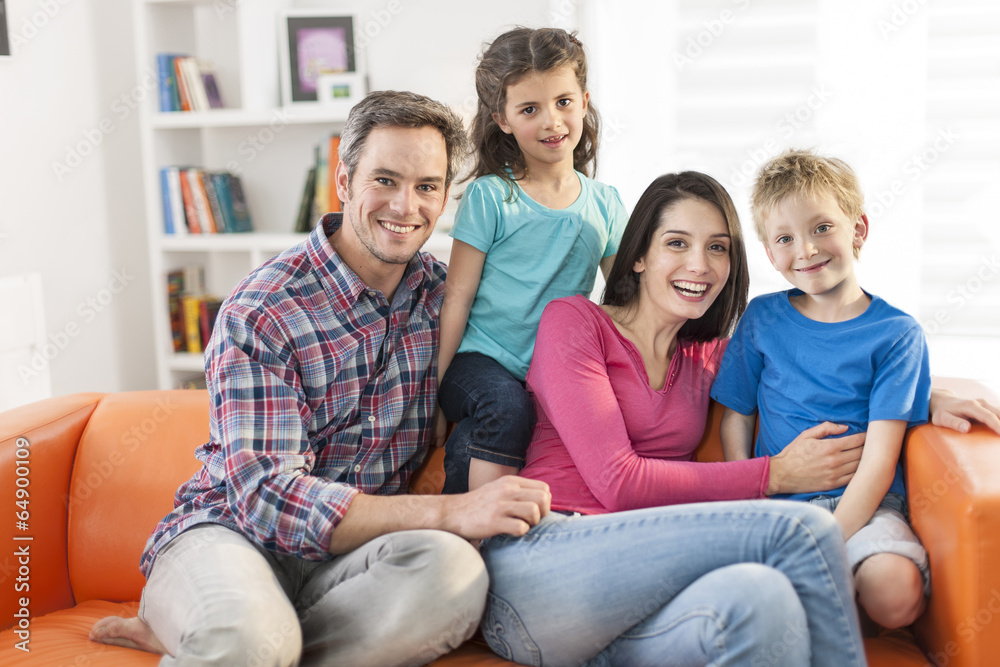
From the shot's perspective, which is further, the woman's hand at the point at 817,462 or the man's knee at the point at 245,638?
the woman's hand at the point at 817,462

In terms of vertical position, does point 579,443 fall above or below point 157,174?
below

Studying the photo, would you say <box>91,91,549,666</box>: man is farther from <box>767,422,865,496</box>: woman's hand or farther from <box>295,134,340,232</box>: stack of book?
<box>295,134,340,232</box>: stack of book

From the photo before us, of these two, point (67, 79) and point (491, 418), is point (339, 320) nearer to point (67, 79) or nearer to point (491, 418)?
point (491, 418)

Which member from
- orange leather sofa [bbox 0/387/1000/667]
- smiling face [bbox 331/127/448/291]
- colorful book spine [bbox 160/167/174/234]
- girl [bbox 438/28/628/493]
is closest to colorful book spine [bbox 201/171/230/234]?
colorful book spine [bbox 160/167/174/234]

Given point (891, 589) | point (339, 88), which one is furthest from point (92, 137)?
point (891, 589)

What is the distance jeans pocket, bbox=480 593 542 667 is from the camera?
4.36 ft

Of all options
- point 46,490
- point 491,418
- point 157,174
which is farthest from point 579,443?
point 157,174

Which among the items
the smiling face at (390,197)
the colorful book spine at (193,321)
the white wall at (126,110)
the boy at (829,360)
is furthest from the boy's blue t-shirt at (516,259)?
the colorful book spine at (193,321)

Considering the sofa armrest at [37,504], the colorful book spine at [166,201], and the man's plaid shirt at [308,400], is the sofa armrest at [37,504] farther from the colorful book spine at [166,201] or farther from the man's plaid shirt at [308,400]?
the colorful book spine at [166,201]

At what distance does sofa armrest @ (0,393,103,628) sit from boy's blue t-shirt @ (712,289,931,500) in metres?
1.28

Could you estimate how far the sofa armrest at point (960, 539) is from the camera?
4.02 ft

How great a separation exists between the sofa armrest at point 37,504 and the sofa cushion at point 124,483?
2 cm

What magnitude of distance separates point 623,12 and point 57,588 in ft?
8.08

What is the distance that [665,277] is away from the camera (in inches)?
61.7
